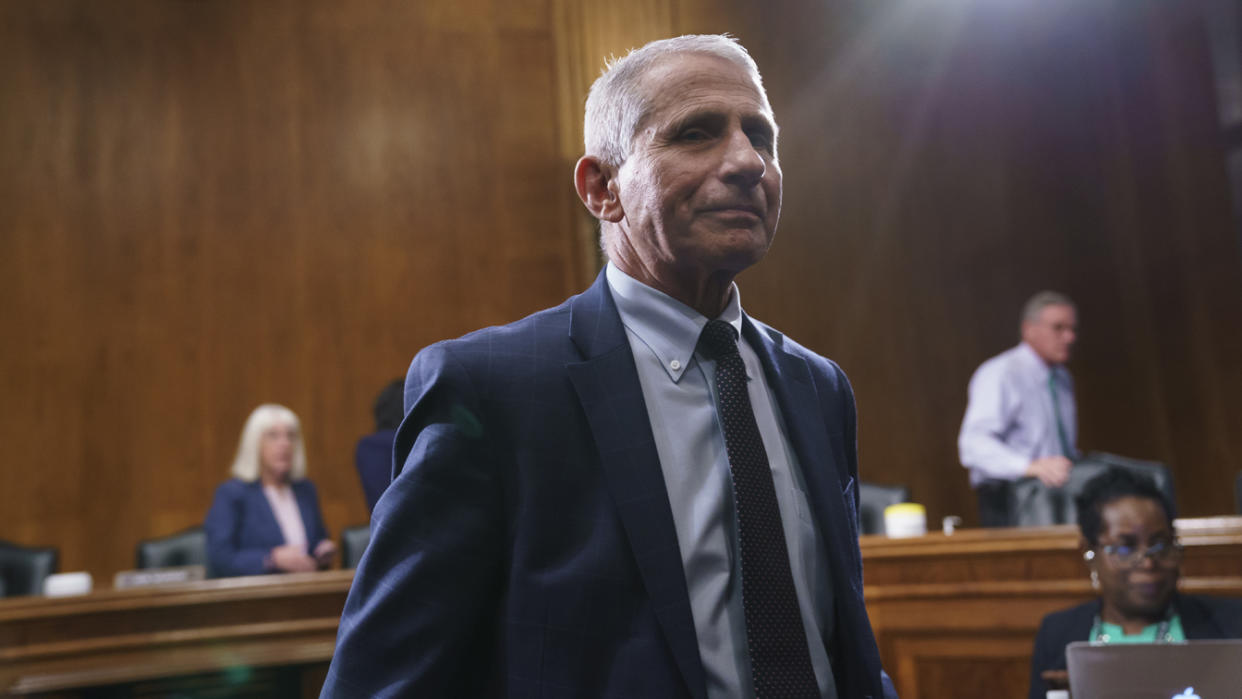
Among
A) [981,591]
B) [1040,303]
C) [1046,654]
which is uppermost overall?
[1040,303]

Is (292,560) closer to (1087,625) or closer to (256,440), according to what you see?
(256,440)

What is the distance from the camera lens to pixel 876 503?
4773mm

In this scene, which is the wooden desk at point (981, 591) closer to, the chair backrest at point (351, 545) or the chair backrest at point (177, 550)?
the chair backrest at point (351, 545)

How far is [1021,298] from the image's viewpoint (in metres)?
7.36

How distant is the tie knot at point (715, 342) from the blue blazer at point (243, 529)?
3.71 metres

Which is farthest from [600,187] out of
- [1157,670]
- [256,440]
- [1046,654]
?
[256,440]

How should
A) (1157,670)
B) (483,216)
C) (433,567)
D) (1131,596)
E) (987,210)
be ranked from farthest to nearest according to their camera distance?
(987,210) < (483,216) < (1131,596) < (1157,670) < (433,567)

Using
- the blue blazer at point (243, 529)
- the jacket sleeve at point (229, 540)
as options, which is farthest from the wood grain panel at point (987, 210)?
the jacket sleeve at point (229, 540)

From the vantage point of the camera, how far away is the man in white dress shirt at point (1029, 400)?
5141mm

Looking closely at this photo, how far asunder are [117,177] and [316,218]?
3.80ft

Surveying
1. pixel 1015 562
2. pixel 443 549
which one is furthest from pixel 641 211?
pixel 1015 562

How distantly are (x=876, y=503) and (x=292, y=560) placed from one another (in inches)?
98.4

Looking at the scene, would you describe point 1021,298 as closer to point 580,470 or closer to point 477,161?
point 477,161

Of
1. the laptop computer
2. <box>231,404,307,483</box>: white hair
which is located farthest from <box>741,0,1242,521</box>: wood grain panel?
the laptop computer
